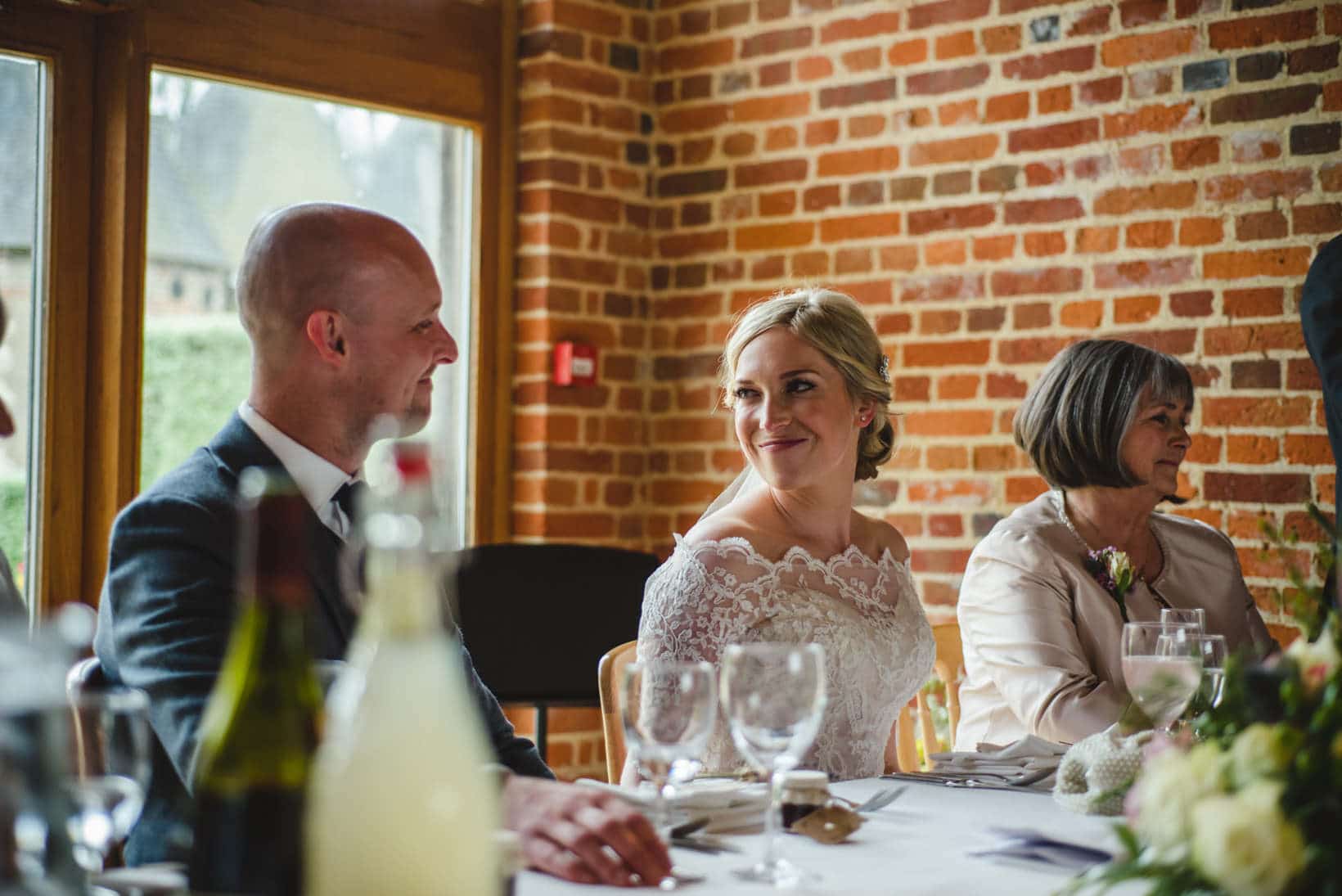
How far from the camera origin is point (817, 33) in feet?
14.2

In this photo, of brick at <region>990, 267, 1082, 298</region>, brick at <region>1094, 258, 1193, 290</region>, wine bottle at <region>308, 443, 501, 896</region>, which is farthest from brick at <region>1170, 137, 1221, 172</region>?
wine bottle at <region>308, 443, 501, 896</region>

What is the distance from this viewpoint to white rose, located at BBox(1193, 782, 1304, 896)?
3.06 feet

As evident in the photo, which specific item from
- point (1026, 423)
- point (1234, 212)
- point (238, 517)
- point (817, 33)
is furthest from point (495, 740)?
point (817, 33)

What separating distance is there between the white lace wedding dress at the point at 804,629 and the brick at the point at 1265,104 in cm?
162

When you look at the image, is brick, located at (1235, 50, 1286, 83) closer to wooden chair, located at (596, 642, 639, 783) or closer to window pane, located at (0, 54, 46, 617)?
wooden chair, located at (596, 642, 639, 783)

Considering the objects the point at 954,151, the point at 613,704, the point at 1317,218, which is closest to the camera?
the point at 613,704

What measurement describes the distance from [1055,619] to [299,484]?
5.01 feet

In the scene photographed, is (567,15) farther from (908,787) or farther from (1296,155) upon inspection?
(908,787)

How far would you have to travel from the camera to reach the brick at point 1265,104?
347cm

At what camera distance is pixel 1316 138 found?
3.46 metres

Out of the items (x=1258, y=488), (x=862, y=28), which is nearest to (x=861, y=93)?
(x=862, y=28)

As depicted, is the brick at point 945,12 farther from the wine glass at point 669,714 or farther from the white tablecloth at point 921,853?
the wine glass at point 669,714

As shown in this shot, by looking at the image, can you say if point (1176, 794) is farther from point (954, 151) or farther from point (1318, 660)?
point (954, 151)

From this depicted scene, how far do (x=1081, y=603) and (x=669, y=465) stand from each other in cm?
188
